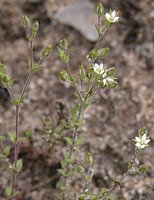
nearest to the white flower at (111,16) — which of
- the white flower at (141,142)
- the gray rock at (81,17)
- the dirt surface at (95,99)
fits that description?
the white flower at (141,142)

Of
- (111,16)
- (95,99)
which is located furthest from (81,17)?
(111,16)

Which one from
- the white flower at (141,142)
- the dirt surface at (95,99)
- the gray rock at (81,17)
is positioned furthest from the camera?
the gray rock at (81,17)

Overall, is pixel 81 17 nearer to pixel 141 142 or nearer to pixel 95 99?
pixel 95 99

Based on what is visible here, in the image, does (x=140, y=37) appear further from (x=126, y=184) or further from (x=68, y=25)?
(x=126, y=184)

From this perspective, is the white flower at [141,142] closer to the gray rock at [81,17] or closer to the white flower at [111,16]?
the white flower at [111,16]

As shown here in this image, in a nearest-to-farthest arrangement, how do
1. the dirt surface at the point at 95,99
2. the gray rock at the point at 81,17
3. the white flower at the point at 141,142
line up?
the white flower at the point at 141,142, the dirt surface at the point at 95,99, the gray rock at the point at 81,17

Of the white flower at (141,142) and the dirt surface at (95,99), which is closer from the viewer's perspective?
the white flower at (141,142)

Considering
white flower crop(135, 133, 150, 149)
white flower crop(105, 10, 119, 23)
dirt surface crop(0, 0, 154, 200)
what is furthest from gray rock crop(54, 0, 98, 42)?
white flower crop(135, 133, 150, 149)

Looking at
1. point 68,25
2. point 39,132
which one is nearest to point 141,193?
point 39,132

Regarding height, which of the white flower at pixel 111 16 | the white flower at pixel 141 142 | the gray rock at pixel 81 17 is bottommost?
the white flower at pixel 141 142
